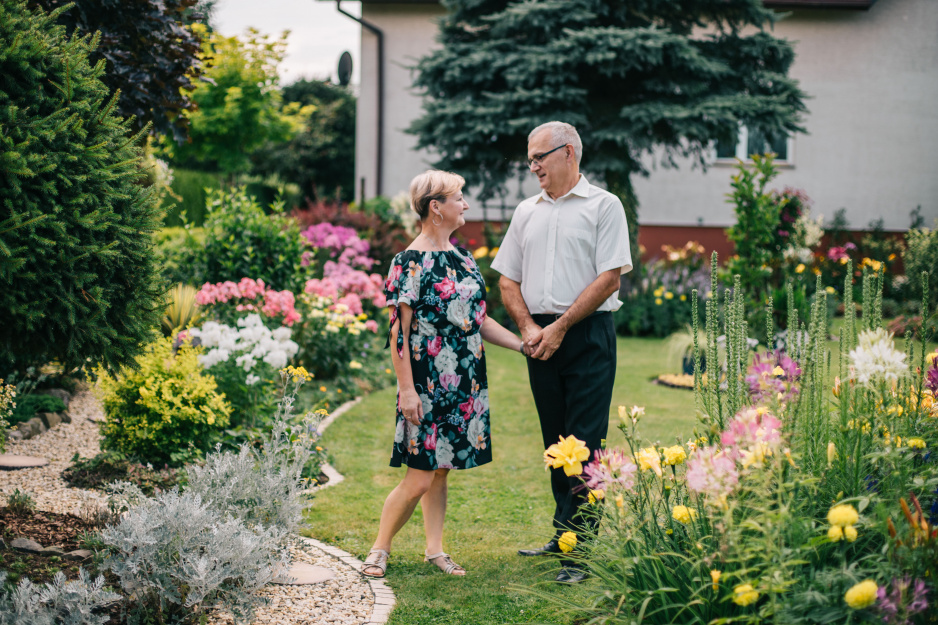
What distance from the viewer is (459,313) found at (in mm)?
3197

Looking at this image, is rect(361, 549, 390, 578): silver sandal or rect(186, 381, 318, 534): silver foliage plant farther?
rect(361, 549, 390, 578): silver sandal

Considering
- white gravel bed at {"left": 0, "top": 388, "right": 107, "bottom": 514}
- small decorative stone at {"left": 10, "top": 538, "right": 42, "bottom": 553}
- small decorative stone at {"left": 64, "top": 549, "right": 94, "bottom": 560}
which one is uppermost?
small decorative stone at {"left": 10, "top": 538, "right": 42, "bottom": 553}

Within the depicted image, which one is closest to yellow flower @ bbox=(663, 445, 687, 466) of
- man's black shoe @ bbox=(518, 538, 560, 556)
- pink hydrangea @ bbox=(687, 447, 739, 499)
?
pink hydrangea @ bbox=(687, 447, 739, 499)

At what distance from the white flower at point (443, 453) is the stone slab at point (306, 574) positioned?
0.71 meters

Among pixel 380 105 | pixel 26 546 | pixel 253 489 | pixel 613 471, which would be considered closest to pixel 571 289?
pixel 613 471

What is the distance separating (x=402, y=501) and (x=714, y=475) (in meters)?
1.81

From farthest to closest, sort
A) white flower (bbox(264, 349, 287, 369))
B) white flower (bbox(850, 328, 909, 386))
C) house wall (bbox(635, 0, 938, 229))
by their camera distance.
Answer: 1. house wall (bbox(635, 0, 938, 229))
2. white flower (bbox(264, 349, 287, 369))
3. white flower (bbox(850, 328, 909, 386))

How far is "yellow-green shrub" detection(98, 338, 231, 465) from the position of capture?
4160 mm

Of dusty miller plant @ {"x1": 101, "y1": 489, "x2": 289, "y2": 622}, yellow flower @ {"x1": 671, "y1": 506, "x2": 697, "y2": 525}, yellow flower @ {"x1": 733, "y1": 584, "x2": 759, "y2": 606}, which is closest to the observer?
yellow flower @ {"x1": 733, "y1": 584, "x2": 759, "y2": 606}

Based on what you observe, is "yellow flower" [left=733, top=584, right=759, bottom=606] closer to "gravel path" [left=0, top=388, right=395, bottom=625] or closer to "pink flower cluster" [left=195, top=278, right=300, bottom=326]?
"gravel path" [left=0, top=388, right=395, bottom=625]

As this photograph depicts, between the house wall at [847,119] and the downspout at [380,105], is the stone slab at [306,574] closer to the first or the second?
the house wall at [847,119]

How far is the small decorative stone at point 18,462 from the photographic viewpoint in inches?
168

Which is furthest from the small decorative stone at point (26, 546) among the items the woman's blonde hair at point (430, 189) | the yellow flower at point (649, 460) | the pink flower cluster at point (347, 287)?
the pink flower cluster at point (347, 287)

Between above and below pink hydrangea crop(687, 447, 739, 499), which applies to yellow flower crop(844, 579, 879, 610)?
below
